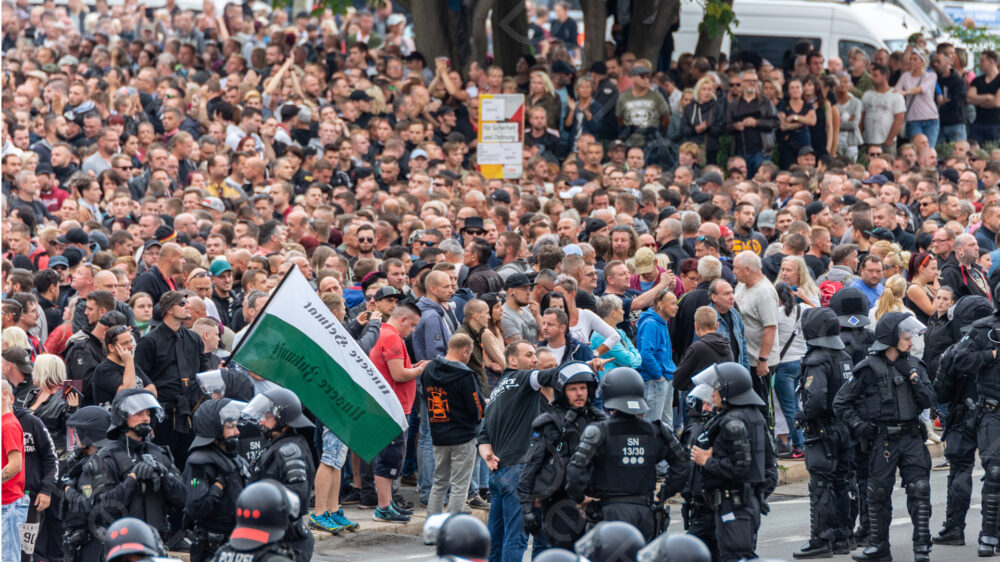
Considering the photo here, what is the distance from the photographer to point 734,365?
9.72 metres

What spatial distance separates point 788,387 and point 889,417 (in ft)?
10.4

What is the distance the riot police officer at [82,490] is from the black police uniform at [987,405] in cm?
624

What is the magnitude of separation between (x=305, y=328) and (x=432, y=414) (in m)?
1.41

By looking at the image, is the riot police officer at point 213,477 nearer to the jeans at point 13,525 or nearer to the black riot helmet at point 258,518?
the jeans at point 13,525

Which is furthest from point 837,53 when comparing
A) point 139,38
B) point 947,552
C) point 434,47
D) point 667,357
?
point 947,552

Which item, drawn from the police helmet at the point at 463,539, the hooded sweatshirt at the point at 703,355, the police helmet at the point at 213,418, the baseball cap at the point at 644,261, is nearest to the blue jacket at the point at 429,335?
the hooded sweatshirt at the point at 703,355

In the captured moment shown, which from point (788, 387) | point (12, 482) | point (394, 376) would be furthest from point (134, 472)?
point (788, 387)

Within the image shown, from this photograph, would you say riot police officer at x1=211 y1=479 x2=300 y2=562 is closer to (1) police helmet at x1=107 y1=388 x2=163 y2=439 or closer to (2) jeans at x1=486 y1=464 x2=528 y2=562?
(1) police helmet at x1=107 y1=388 x2=163 y2=439

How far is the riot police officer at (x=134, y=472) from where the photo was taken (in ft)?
30.0

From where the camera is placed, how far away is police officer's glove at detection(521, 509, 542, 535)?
31.9 ft

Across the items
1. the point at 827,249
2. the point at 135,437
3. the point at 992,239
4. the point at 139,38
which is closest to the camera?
the point at 135,437

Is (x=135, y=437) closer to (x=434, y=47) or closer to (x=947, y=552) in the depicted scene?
(x=947, y=552)

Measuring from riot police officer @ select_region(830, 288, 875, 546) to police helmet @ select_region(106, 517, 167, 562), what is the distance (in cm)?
598

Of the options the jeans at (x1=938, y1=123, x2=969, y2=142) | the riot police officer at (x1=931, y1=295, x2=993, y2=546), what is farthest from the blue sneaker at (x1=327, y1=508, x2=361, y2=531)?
the jeans at (x1=938, y1=123, x2=969, y2=142)
